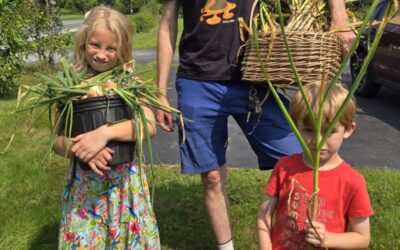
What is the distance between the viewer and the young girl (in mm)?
2477

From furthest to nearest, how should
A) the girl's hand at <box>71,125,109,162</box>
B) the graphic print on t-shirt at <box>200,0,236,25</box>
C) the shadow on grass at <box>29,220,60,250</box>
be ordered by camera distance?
the shadow on grass at <box>29,220,60,250</box>
the graphic print on t-shirt at <box>200,0,236,25</box>
the girl's hand at <box>71,125,109,162</box>

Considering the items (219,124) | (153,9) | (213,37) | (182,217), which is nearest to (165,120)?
(219,124)

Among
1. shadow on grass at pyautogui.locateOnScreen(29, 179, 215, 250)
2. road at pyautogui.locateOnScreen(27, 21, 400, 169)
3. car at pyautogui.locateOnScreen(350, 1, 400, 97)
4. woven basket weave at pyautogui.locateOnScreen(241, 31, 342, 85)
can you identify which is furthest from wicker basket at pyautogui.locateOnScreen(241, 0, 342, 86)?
car at pyautogui.locateOnScreen(350, 1, 400, 97)

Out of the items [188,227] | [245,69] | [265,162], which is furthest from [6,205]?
[245,69]

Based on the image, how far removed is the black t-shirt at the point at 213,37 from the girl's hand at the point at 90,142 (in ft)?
2.65

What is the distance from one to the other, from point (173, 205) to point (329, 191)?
2392 millimetres

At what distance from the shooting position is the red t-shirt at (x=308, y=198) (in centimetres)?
188

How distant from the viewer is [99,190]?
252cm

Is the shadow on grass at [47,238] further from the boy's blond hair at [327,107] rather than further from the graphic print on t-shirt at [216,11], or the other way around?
the boy's blond hair at [327,107]

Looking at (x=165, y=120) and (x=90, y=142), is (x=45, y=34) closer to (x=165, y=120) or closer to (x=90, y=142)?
(x=165, y=120)

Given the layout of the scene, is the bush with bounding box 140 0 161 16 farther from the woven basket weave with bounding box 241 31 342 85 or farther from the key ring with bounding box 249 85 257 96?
the woven basket weave with bounding box 241 31 342 85

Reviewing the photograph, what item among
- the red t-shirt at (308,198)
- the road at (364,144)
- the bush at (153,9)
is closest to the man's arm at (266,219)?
the red t-shirt at (308,198)

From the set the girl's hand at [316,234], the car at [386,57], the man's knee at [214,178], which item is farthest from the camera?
the car at [386,57]

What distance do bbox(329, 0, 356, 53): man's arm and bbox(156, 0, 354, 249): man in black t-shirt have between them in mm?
460
